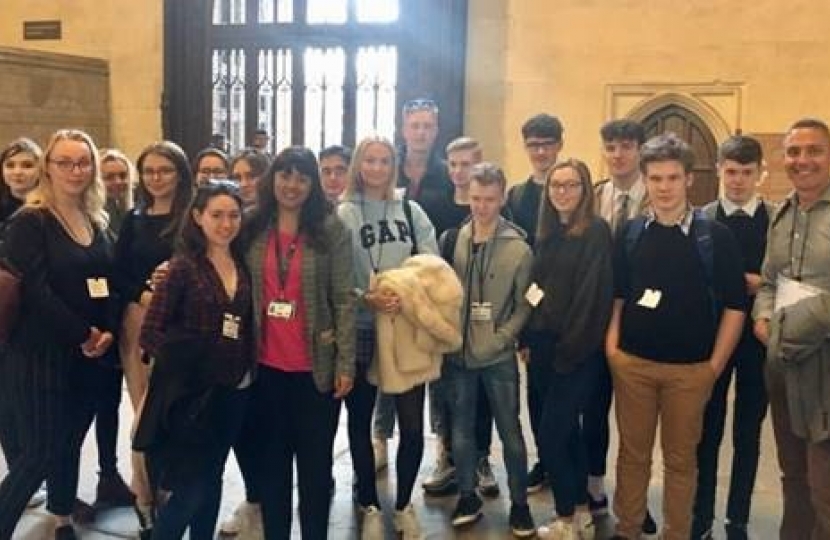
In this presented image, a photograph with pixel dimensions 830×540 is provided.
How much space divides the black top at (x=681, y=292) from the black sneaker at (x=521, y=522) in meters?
0.86

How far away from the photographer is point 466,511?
3490 mm

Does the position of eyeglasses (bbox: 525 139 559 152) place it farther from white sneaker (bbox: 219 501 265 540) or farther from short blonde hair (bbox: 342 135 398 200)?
white sneaker (bbox: 219 501 265 540)

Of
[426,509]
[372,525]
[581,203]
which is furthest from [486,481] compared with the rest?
[581,203]

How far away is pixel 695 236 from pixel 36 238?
2.20 metres

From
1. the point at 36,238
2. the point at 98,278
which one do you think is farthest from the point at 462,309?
the point at 36,238

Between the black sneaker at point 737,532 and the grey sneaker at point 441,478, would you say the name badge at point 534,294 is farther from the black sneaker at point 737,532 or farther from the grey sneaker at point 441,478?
the black sneaker at point 737,532

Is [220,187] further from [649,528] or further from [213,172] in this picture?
[649,528]

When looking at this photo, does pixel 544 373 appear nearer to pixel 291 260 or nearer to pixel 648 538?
pixel 648 538

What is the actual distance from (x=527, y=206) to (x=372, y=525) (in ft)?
4.79

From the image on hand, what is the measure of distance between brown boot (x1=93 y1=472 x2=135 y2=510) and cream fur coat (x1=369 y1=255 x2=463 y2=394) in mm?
1303

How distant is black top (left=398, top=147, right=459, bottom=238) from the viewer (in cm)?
380

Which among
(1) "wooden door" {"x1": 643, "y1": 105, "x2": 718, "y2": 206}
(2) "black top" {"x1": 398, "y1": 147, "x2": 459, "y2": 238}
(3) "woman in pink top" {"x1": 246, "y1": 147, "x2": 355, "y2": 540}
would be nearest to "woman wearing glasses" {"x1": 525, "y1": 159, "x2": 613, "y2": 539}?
(2) "black top" {"x1": 398, "y1": 147, "x2": 459, "y2": 238}

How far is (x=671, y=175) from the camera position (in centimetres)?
290

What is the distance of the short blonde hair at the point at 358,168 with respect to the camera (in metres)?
3.25
